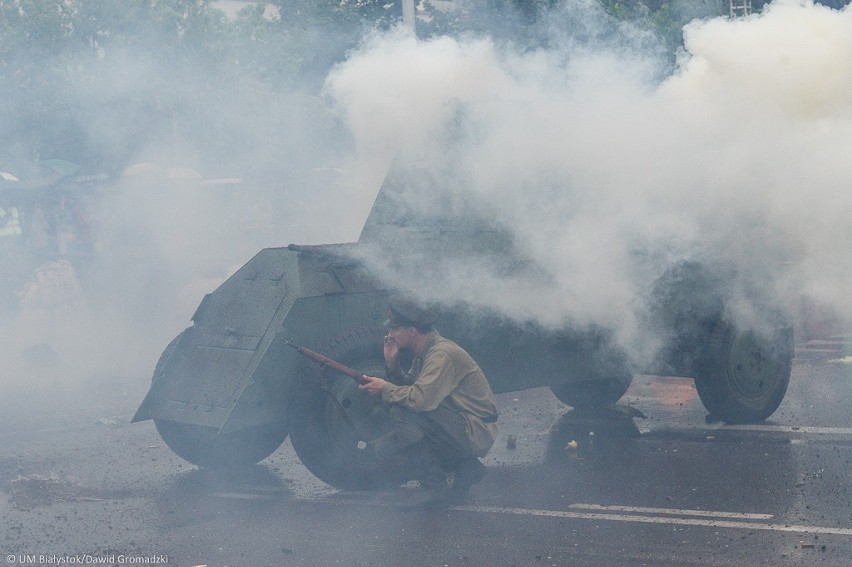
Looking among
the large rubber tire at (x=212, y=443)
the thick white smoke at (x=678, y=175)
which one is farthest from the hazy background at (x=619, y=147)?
the large rubber tire at (x=212, y=443)

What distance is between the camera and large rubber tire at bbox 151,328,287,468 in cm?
806

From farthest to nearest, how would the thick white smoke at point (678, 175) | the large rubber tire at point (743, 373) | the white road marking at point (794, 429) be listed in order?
the large rubber tire at point (743, 373), the white road marking at point (794, 429), the thick white smoke at point (678, 175)

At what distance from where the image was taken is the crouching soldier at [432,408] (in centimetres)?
708

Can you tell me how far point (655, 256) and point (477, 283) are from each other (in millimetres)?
1364

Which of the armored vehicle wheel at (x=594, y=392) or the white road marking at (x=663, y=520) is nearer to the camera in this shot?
the white road marking at (x=663, y=520)

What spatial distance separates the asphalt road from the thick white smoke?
1081 mm

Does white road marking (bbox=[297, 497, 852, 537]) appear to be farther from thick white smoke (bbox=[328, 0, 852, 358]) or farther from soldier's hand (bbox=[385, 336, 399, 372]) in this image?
thick white smoke (bbox=[328, 0, 852, 358])

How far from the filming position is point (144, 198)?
2062 cm

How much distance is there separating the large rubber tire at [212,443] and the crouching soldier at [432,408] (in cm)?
106

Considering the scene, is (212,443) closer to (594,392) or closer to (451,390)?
(451,390)

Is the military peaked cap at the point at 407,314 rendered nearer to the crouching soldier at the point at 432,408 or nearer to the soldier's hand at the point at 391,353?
the crouching soldier at the point at 432,408

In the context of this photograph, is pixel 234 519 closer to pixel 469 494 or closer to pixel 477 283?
pixel 469 494

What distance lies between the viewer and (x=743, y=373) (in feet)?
29.6

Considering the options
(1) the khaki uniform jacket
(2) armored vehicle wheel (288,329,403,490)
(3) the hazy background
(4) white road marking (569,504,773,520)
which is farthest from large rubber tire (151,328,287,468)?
(4) white road marking (569,504,773,520)
